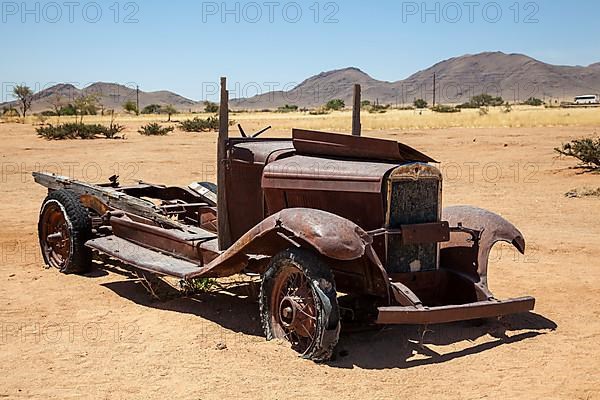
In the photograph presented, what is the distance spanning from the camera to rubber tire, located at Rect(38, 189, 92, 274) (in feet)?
26.1

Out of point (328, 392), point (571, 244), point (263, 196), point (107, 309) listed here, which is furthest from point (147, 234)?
point (571, 244)

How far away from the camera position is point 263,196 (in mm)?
6391

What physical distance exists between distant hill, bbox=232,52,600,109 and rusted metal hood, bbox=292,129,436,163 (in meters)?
127

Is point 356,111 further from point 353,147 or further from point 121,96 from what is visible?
point 121,96

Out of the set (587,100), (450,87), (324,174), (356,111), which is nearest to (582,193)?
(356,111)

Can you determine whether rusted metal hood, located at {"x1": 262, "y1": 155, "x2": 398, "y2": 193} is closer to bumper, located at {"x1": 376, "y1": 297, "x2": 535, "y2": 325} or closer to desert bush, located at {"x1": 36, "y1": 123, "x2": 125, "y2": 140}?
bumper, located at {"x1": 376, "y1": 297, "x2": 535, "y2": 325}

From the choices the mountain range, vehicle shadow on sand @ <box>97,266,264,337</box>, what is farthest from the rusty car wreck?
the mountain range

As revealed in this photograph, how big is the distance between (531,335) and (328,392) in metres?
2.18

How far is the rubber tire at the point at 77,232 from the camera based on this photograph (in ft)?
26.1

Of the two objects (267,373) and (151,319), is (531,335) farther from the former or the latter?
(151,319)

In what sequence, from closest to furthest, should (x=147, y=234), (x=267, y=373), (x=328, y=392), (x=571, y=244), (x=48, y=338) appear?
1. (x=328, y=392)
2. (x=267, y=373)
3. (x=48, y=338)
4. (x=147, y=234)
5. (x=571, y=244)

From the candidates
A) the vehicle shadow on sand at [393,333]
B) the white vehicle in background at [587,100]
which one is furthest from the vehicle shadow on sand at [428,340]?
the white vehicle in background at [587,100]

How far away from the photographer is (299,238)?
5375 millimetres

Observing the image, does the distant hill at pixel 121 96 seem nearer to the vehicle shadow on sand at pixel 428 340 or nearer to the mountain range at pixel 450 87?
the mountain range at pixel 450 87
